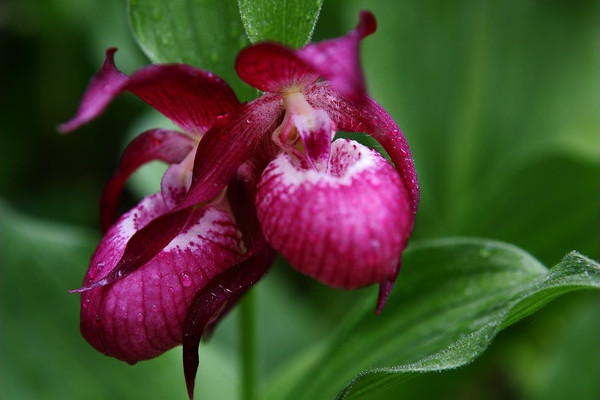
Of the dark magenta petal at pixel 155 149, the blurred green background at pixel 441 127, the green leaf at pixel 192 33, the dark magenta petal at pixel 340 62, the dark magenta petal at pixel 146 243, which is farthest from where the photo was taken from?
the blurred green background at pixel 441 127

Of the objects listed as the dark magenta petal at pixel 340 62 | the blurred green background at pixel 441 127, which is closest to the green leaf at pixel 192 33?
the dark magenta petal at pixel 340 62

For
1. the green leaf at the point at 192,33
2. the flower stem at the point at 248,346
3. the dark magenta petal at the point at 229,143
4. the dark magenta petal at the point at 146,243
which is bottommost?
the flower stem at the point at 248,346

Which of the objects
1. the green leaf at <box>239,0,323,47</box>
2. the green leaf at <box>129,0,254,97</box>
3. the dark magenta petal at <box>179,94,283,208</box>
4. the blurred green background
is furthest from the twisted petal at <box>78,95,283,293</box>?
the blurred green background

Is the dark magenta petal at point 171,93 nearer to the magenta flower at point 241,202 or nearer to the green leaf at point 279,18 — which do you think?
the magenta flower at point 241,202

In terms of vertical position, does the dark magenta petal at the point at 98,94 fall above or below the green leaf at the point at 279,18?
Answer: below

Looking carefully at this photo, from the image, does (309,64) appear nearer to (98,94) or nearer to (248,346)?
(98,94)

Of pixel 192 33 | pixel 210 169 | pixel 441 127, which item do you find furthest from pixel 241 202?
pixel 441 127

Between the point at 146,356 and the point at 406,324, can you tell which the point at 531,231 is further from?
the point at 146,356
